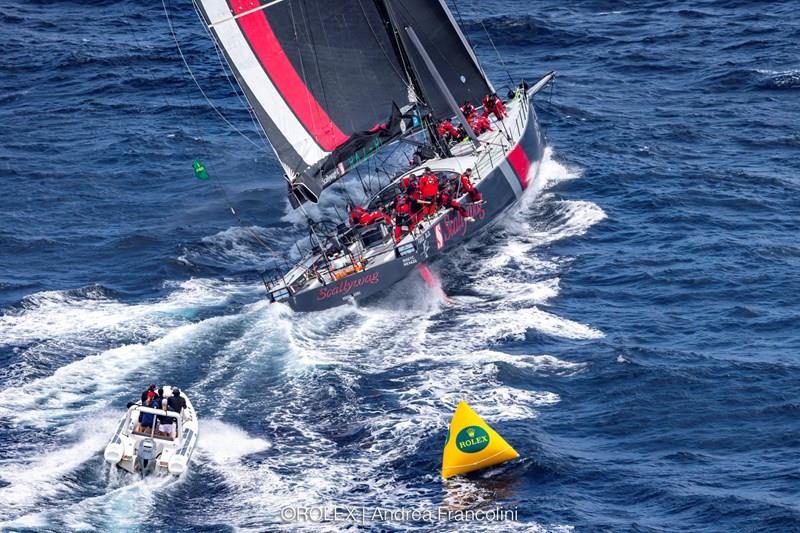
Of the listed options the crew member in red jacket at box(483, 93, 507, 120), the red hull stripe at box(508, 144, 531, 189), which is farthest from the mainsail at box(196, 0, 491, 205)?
the red hull stripe at box(508, 144, 531, 189)

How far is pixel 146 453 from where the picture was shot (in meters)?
30.4

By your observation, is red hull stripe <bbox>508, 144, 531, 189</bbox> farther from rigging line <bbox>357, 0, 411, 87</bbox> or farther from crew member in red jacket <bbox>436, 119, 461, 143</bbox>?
rigging line <bbox>357, 0, 411, 87</bbox>

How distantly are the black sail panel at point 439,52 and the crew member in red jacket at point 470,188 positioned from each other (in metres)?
3.02

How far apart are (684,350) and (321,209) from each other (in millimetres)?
17262

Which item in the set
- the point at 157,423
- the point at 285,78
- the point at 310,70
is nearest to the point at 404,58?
the point at 310,70

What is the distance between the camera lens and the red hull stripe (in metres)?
44.5

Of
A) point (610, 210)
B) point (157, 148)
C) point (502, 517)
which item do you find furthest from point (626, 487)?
point (157, 148)

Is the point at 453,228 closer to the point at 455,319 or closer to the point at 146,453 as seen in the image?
the point at 455,319

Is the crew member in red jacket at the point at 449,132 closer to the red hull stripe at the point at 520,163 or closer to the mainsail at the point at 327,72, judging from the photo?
the mainsail at the point at 327,72

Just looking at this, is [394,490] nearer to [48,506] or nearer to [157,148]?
[48,506]

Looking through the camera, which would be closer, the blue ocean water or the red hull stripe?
the blue ocean water

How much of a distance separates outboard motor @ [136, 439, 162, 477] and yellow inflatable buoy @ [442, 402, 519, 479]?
6.88 meters

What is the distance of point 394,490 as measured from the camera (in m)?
29.5

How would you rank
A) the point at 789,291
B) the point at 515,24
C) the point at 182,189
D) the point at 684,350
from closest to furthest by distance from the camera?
the point at 684,350, the point at 789,291, the point at 182,189, the point at 515,24
